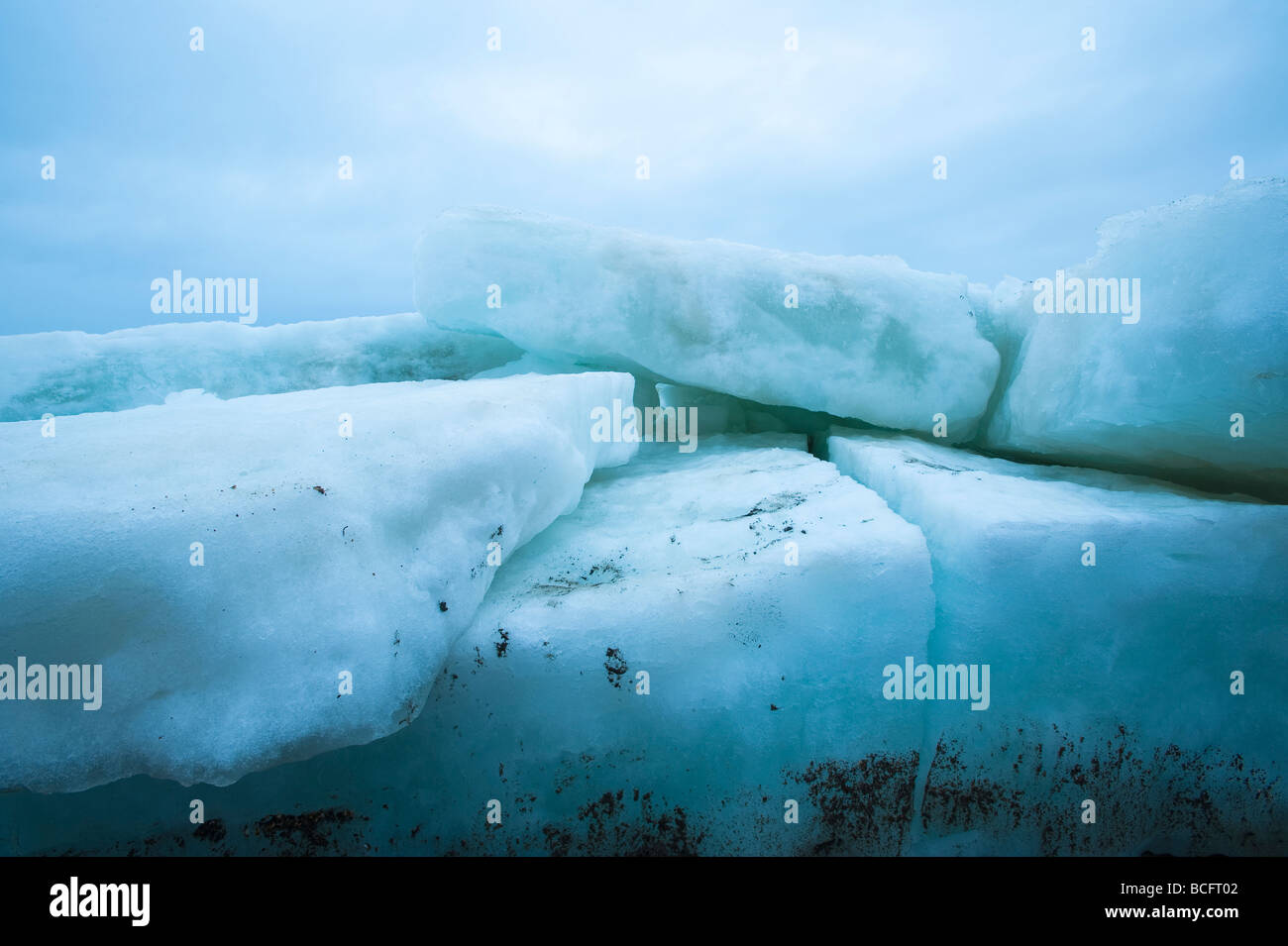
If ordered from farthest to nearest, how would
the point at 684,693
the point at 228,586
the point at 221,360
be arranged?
the point at 221,360
the point at 684,693
the point at 228,586

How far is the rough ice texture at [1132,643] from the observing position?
5.04 ft

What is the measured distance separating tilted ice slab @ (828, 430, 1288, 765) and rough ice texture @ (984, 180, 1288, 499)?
1.23 ft

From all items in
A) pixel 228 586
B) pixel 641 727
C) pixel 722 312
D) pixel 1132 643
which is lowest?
pixel 641 727

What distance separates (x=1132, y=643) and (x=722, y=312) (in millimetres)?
1778

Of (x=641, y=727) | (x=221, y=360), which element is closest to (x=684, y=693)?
(x=641, y=727)

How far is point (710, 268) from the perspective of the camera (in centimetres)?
277

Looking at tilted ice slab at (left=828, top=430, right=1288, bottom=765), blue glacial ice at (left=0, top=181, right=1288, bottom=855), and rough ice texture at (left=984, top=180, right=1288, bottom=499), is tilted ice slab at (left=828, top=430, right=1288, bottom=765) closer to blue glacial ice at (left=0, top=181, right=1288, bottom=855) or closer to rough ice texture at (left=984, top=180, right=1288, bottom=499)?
blue glacial ice at (left=0, top=181, right=1288, bottom=855)

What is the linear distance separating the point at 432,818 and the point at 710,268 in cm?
219

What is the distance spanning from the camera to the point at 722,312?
9.01 feet

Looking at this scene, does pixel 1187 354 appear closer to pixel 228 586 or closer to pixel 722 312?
pixel 722 312

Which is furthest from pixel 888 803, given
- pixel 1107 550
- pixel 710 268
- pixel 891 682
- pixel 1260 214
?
pixel 710 268
